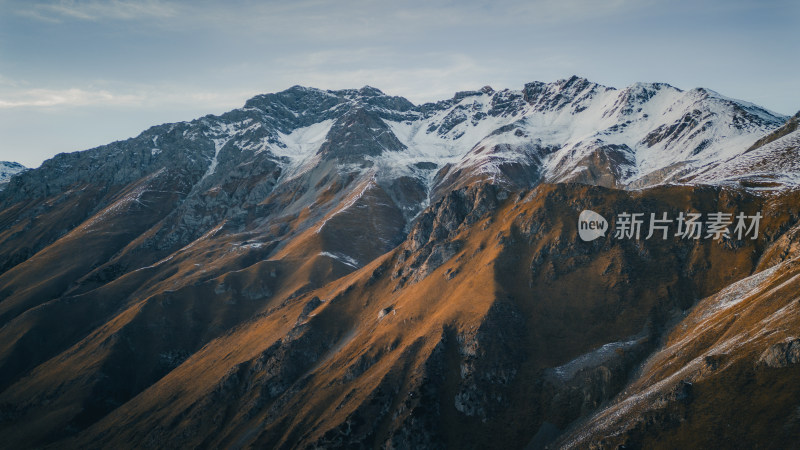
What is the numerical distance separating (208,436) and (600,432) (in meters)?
121

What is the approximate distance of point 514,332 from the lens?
152 m

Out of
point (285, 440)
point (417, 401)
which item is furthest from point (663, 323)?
point (285, 440)

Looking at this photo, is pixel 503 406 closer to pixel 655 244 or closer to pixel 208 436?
pixel 655 244

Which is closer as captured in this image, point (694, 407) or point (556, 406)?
point (694, 407)
